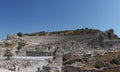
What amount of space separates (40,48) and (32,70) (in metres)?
16.8

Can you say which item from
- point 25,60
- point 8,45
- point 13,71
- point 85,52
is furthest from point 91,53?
point 8,45

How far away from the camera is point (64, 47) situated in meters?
50.7

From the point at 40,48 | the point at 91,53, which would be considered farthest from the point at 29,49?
the point at 91,53

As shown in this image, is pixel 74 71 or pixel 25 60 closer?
pixel 74 71

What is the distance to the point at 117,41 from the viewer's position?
47.8 meters

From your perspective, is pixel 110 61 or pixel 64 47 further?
pixel 64 47

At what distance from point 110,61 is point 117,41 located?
14.8 m

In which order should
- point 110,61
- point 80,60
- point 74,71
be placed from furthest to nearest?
point 80,60 → point 110,61 → point 74,71

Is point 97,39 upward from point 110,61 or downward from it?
upward

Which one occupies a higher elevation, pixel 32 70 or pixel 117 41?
pixel 117 41

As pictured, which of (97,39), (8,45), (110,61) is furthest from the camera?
(8,45)

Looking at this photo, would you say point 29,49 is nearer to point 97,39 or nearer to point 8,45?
point 8,45

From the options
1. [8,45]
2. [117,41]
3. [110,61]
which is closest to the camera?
[110,61]

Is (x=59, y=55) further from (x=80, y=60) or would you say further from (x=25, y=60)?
(x=25, y=60)
